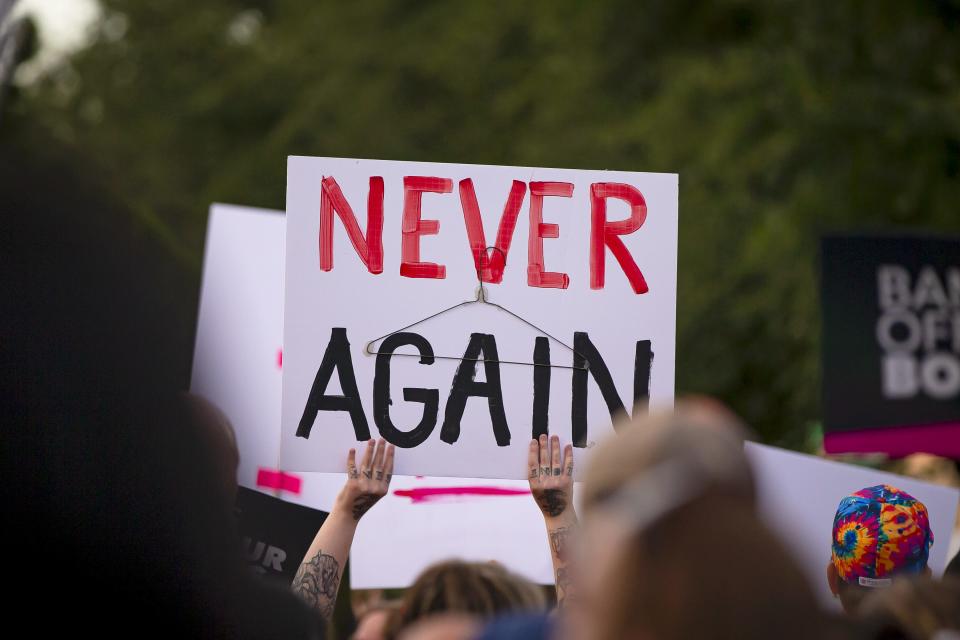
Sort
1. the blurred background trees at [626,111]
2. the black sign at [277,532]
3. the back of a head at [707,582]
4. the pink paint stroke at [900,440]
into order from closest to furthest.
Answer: the back of a head at [707,582], the black sign at [277,532], the pink paint stroke at [900,440], the blurred background trees at [626,111]

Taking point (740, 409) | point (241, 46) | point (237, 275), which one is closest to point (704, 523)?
point (237, 275)

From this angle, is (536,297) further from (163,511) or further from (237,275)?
(163,511)

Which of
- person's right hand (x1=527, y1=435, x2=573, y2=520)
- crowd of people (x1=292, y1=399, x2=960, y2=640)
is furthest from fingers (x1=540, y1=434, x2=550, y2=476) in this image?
crowd of people (x1=292, y1=399, x2=960, y2=640)

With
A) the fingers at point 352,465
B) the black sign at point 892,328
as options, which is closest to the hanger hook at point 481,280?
the fingers at point 352,465

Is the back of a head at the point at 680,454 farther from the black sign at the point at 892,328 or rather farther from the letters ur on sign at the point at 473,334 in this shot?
the black sign at the point at 892,328

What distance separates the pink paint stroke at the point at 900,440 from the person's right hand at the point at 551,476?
1.45m

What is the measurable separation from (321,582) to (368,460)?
0.35 m

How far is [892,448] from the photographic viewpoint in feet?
14.4

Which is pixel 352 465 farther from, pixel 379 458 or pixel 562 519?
pixel 562 519

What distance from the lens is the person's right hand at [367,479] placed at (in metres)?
2.94

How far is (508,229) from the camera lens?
10.8 feet

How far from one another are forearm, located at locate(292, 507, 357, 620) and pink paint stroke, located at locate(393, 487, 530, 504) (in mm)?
939

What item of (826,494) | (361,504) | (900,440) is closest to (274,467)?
(361,504)

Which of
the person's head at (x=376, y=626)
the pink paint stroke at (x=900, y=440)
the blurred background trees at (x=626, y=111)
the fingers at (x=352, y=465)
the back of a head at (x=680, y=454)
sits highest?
the blurred background trees at (x=626, y=111)
